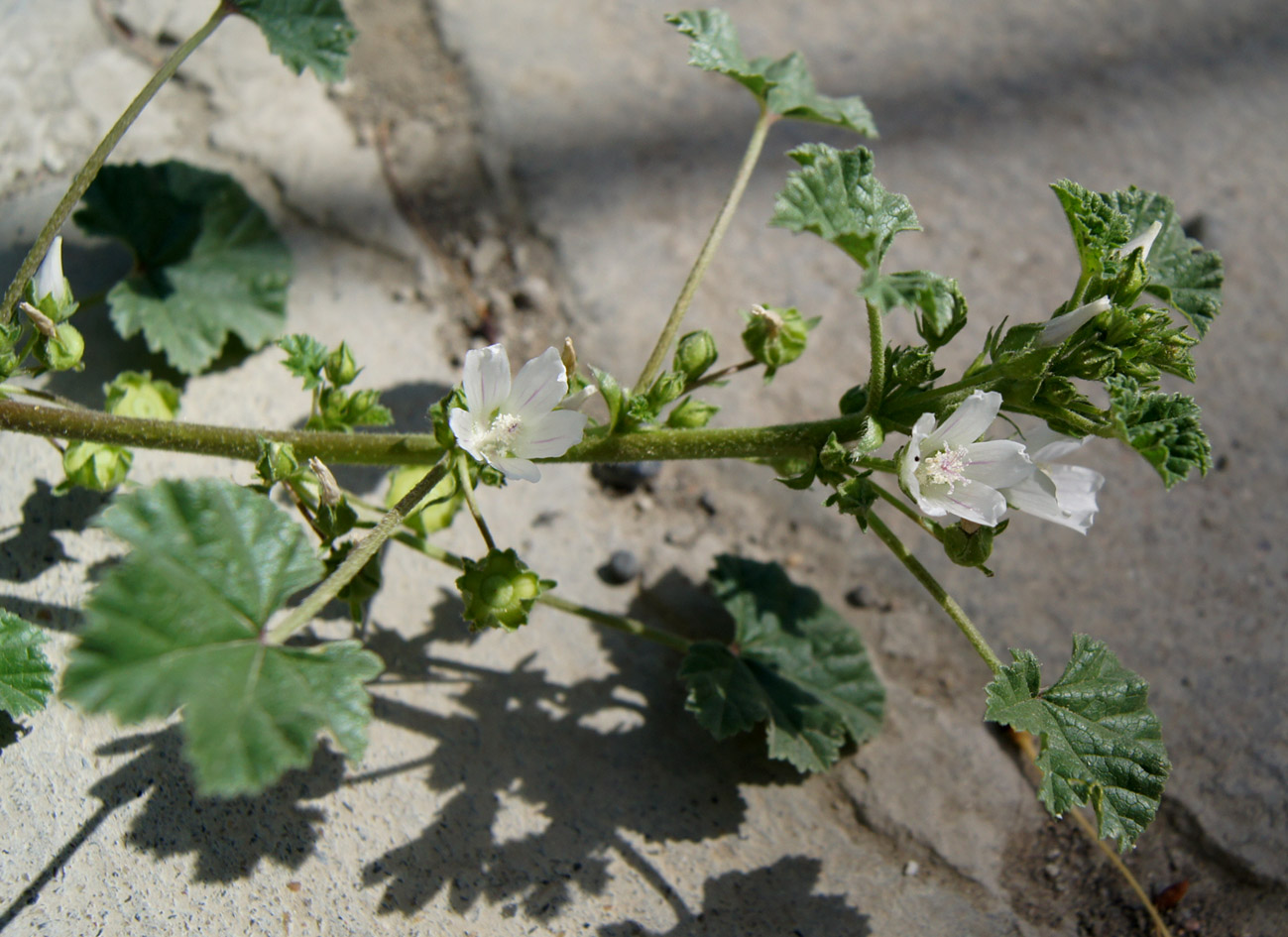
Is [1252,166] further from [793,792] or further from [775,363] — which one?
[793,792]

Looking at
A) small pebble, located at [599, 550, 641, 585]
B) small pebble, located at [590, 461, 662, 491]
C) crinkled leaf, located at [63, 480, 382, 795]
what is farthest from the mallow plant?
small pebble, located at [590, 461, 662, 491]

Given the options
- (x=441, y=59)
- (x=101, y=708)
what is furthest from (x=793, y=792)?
(x=441, y=59)

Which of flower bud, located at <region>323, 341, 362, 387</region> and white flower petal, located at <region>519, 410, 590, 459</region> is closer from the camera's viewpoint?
white flower petal, located at <region>519, 410, 590, 459</region>

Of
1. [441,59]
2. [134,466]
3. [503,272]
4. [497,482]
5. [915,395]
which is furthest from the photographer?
[441,59]

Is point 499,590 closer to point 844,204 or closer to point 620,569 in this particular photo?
point 620,569

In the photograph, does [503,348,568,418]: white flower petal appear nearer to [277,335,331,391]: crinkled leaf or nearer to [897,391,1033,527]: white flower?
[277,335,331,391]: crinkled leaf

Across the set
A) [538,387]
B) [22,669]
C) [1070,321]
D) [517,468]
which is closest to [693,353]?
[538,387]

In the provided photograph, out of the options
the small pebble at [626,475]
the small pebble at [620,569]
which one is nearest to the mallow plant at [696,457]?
the small pebble at [620,569]
